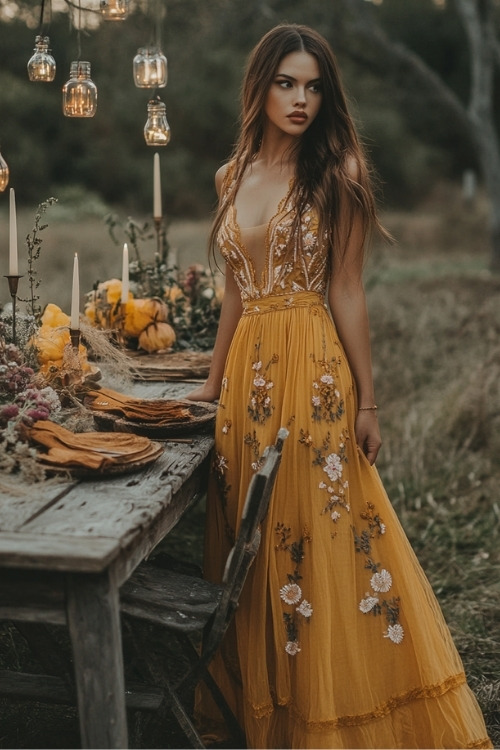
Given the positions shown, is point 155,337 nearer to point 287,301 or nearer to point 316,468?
point 287,301

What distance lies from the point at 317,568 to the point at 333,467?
309 millimetres

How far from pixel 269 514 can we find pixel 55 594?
95 centimetres

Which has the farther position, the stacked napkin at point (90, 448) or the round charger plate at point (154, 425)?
the round charger plate at point (154, 425)

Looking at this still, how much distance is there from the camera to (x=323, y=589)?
2752 mm

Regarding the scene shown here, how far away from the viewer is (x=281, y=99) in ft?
9.58

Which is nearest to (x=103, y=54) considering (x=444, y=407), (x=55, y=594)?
(x=444, y=407)

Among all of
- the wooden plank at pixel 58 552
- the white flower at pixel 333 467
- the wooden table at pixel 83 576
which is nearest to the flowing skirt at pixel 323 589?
the white flower at pixel 333 467

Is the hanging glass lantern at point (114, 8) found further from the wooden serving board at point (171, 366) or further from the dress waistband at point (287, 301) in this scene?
the wooden serving board at point (171, 366)

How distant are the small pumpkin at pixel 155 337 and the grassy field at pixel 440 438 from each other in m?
1.35

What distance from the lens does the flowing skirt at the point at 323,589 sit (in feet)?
9.05

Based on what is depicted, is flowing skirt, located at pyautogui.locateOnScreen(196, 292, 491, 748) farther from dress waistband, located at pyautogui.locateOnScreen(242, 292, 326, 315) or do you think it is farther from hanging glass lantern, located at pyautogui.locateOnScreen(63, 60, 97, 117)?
hanging glass lantern, located at pyautogui.locateOnScreen(63, 60, 97, 117)

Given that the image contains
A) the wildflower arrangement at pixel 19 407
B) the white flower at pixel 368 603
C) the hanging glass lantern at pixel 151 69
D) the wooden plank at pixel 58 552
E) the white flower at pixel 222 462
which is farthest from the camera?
the hanging glass lantern at pixel 151 69

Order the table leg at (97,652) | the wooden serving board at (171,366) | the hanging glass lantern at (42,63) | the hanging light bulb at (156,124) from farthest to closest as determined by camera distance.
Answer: the wooden serving board at (171,366) < the hanging light bulb at (156,124) < the hanging glass lantern at (42,63) < the table leg at (97,652)

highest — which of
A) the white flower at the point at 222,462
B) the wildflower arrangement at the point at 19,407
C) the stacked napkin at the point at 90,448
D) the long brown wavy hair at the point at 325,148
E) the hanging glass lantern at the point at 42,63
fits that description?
the hanging glass lantern at the point at 42,63
